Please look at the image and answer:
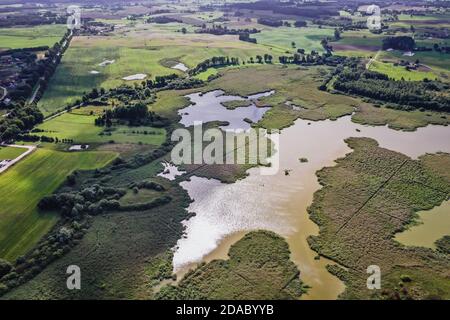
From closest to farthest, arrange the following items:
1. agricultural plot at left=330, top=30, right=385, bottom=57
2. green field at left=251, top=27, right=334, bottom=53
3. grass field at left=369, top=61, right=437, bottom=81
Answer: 1. grass field at left=369, top=61, right=437, bottom=81
2. agricultural plot at left=330, top=30, right=385, bottom=57
3. green field at left=251, top=27, right=334, bottom=53

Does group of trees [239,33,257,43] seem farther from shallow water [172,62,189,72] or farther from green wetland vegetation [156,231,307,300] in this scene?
green wetland vegetation [156,231,307,300]

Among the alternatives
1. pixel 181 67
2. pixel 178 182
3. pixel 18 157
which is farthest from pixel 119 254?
pixel 181 67

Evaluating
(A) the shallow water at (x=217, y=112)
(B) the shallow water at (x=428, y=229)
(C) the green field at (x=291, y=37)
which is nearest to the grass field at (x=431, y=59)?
(C) the green field at (x=291, y=37)

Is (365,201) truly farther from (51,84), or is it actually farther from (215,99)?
(51,84)

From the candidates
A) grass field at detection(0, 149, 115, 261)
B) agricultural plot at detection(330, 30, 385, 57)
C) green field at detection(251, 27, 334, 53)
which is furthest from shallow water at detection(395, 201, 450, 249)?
green field at detection(251, 27, 334, 53)

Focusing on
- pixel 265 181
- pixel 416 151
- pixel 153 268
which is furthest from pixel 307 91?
pixel 153 268
